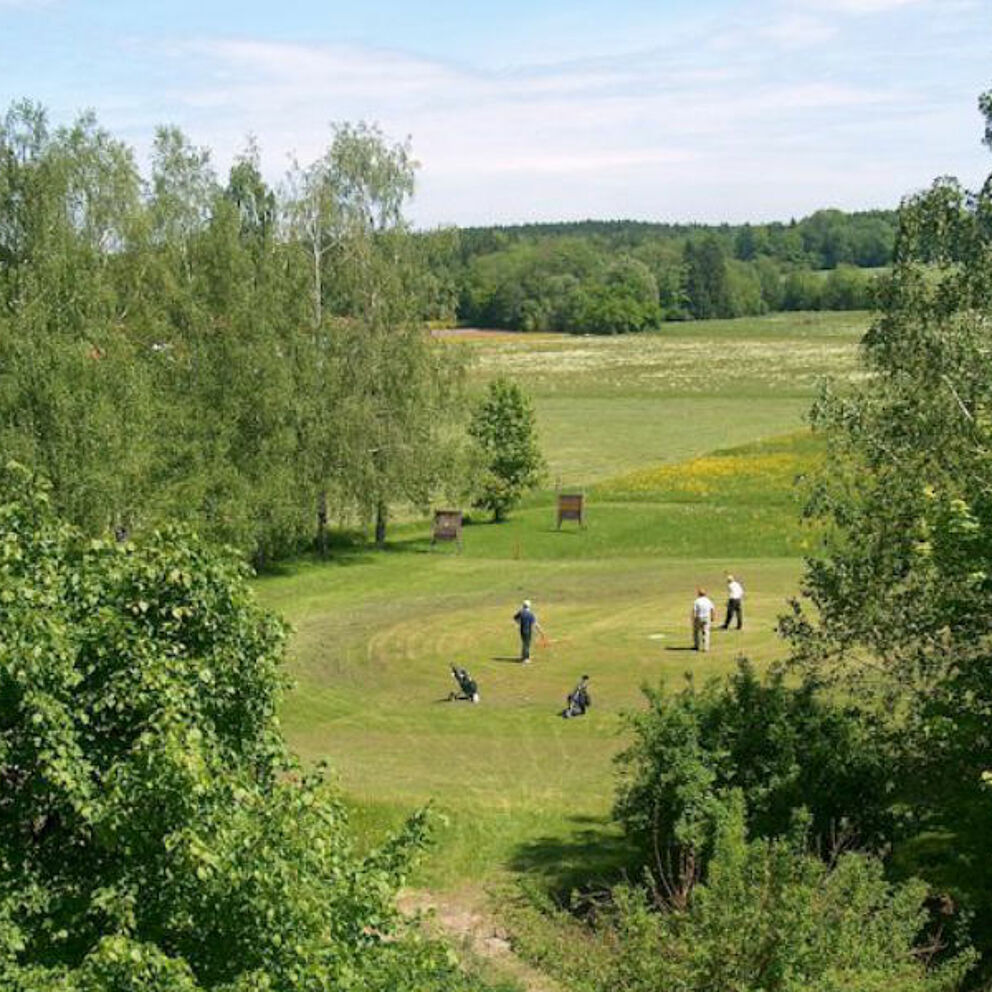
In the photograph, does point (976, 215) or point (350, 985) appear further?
point (976, 215)

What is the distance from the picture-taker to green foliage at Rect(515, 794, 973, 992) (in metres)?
13.1

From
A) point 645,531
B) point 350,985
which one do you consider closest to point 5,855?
point 350,985

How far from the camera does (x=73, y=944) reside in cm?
1063

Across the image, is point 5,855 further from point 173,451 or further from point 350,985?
point 173,451

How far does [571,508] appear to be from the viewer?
2136 inches

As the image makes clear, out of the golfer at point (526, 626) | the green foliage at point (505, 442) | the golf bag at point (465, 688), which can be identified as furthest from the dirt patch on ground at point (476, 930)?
the green foliage at point (505, 442)

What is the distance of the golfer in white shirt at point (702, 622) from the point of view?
3378 centimetres

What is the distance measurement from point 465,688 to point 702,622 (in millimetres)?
6915

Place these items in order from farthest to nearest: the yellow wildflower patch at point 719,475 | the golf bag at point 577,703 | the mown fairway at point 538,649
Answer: the yellow wildflower patch at point 719,475 < the golf bag at point 577,703 < the mown fairway at point 538,649

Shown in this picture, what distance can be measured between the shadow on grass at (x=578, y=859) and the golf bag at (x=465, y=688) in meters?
6.77

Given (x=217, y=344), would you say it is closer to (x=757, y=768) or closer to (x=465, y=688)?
(x=465, y=688)

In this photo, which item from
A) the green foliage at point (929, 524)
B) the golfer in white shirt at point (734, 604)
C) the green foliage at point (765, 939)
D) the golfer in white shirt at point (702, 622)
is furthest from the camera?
the golfer in white shirt at point (734, 604)

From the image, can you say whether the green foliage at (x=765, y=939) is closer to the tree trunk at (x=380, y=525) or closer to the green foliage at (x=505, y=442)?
the tree trunk at (x=380, y=525)

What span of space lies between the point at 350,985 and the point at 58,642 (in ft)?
11.9
